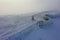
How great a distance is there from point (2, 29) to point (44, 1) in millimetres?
773

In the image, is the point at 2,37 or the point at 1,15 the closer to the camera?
the point at 2,37

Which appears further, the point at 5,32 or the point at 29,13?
the point at 29,13

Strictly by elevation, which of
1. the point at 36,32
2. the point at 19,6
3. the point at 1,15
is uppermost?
the point at 19,6

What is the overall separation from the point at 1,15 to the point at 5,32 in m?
0.58

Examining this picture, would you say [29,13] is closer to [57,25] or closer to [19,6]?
[19,6]

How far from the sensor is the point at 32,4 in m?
1.43

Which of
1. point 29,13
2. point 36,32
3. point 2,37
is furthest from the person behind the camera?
point 29,13

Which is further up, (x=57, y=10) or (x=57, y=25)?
(x=57, y=10)

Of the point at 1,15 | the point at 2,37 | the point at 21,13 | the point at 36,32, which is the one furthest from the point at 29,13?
the point at 2,37

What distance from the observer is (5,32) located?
2.94ft

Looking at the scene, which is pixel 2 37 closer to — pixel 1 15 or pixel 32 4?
pixel 1 15

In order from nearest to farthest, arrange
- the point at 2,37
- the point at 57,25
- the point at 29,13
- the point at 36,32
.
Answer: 1. the point at 2,37
2. the point at 36,32
3. the point at 57,25
4. the point at 29,13

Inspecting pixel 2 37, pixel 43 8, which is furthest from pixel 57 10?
pixel 2 37

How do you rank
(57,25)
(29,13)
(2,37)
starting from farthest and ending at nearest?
(29,13), (57,25), (2,37)
